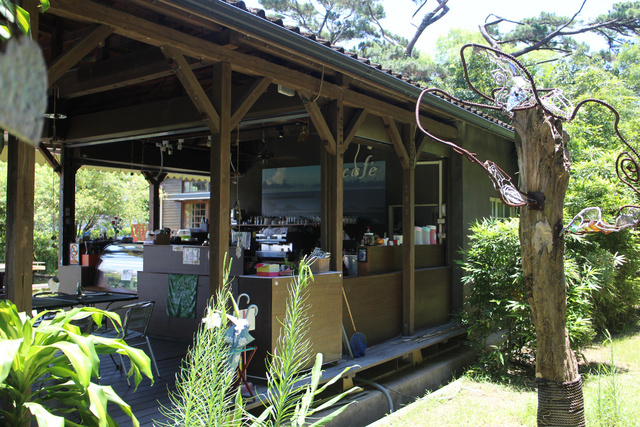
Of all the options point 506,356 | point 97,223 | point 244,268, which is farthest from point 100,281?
point 97,223

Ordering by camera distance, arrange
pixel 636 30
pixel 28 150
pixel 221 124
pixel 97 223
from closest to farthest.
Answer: pixel 28 150 → pixel 221 124 → pixel 97 223 → pixel 636 30

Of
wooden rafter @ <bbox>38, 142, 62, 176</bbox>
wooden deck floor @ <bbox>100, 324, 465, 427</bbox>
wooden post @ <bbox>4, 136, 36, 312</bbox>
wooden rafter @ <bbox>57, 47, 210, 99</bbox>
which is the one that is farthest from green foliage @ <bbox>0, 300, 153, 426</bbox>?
wooden rafter @ <bbox>38, 142, 62, 176</bbox>

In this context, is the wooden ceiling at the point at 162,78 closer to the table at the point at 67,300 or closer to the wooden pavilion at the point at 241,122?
the wooden pavilion at the point at 241,122

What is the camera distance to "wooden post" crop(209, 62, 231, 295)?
172 inches

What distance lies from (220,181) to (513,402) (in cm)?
378

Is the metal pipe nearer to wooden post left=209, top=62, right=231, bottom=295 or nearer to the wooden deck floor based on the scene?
the wooden deck floor

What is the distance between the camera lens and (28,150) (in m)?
3.05

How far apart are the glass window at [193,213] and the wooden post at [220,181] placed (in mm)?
15621

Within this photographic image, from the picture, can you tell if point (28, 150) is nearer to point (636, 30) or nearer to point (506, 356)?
point (506, 356)

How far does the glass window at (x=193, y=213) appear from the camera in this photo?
2025cm

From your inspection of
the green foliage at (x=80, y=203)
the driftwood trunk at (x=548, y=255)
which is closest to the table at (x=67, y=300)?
the driftwood trunk at (x=548, y=255)

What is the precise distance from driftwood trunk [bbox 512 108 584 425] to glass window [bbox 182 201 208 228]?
16889 millimetres

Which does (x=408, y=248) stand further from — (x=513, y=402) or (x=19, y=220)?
(x=19, y=220)

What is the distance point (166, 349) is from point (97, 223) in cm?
1271
